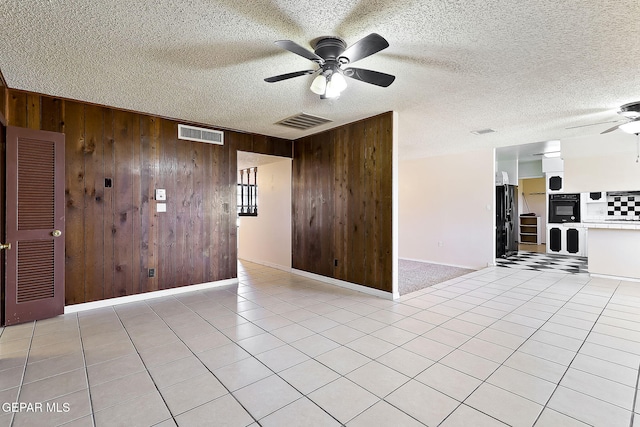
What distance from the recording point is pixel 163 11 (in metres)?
1.98

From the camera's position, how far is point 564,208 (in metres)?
7.76

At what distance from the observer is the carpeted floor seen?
4910 mm

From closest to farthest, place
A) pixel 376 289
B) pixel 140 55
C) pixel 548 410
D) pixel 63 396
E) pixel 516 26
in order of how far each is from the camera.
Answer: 1. pixel 548 410
2. pixel 63 396
3. pixel 516 26
4. pixel 140 55
5. pixel 376 289

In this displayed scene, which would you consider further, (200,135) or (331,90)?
(200,135)

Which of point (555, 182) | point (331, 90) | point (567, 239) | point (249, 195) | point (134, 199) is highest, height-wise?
point (331, 90)

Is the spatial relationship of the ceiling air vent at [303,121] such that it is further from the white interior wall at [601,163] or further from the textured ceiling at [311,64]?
the white interior wall at [601,163]

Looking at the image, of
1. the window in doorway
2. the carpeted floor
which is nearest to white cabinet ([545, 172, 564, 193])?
the carpeted floor

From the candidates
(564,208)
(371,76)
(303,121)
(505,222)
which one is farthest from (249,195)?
(564,208)

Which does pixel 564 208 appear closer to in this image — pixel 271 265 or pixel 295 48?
pixel 271 265

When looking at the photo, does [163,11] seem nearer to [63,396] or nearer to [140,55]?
[140,55]

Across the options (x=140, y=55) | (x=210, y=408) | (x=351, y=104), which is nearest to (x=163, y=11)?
(x=140, y=55)

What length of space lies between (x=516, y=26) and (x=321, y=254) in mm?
3969

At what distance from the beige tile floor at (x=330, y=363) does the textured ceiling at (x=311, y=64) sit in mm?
2512

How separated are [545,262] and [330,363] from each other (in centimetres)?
680
